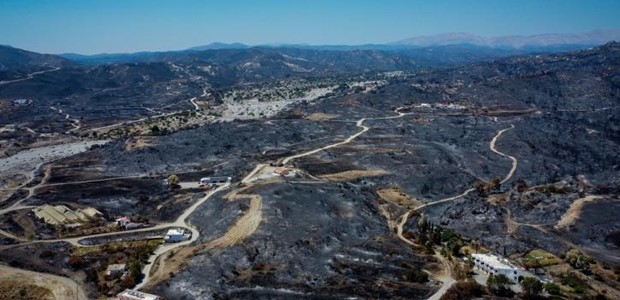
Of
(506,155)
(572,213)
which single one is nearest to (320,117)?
(506,155)

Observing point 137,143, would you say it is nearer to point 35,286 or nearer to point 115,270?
point 115,270

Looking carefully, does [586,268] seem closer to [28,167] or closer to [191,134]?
[191,134]

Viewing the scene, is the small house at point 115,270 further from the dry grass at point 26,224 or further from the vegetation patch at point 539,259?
the vegetation patch at point 539,259

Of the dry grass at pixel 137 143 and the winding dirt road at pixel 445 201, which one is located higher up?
the dry grass at pixel 137 143

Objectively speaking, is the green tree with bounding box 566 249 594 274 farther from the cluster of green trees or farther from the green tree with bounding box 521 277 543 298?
the cluster of green trees

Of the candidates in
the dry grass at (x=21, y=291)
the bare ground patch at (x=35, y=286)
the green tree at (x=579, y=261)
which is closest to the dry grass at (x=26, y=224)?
the bare ground patch at (x=35, y=286)
